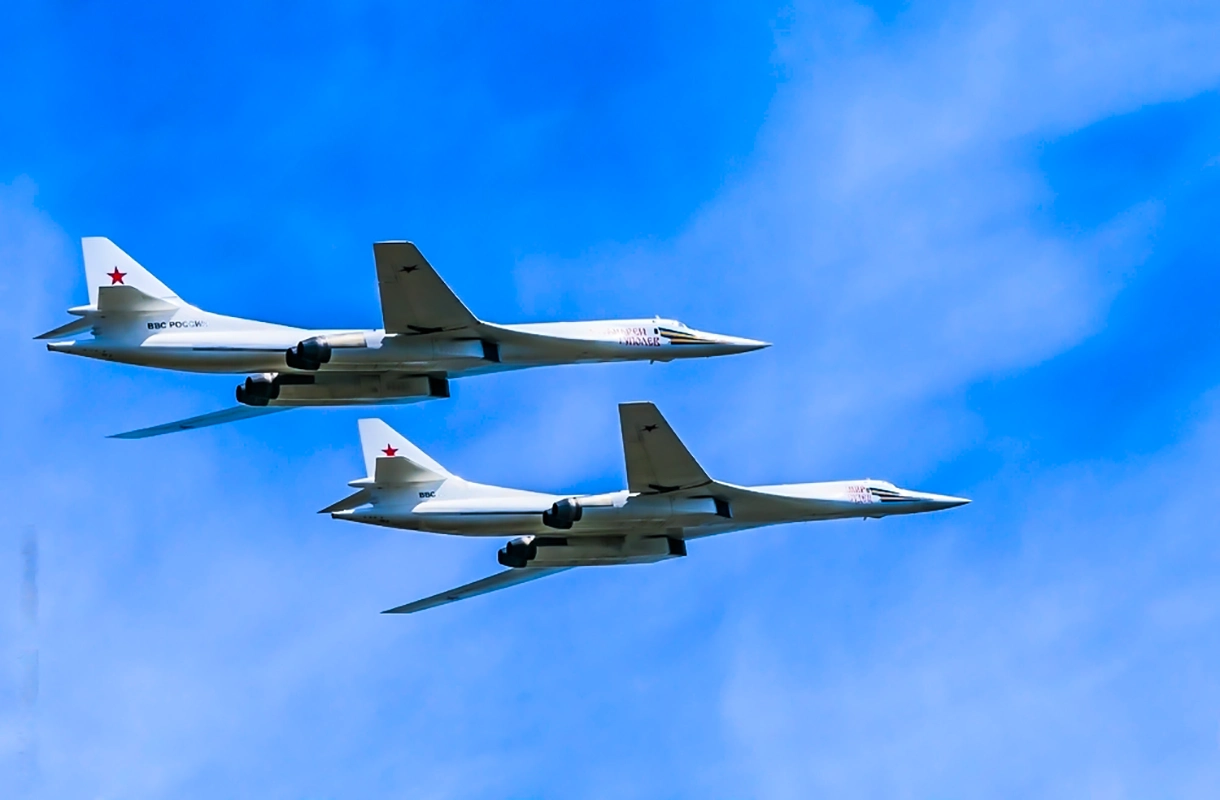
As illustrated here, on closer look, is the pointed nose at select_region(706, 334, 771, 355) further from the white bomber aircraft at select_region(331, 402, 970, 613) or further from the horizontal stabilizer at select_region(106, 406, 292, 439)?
the horizontal stabilizer at select_region(106, 406, 292, 439)

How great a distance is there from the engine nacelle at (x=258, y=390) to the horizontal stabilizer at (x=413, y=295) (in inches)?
194

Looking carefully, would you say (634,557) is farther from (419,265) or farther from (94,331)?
(94,331)

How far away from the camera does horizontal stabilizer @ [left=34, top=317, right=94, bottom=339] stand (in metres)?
54.5

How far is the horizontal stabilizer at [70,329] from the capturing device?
54.5 metres

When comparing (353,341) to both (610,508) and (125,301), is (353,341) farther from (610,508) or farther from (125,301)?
(610,508)

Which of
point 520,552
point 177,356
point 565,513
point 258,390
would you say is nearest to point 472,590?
point 520,552

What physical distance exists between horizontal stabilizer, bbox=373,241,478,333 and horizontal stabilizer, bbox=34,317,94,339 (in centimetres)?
868

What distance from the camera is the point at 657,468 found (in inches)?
2119

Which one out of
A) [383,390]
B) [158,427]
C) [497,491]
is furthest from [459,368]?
[158,427]

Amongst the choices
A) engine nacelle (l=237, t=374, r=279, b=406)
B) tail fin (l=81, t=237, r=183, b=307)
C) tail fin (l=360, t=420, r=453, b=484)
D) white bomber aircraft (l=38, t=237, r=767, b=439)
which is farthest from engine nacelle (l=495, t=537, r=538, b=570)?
tail fin (l=81, t=237, r=183, b=307)

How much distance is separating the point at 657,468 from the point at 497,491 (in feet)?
25.4

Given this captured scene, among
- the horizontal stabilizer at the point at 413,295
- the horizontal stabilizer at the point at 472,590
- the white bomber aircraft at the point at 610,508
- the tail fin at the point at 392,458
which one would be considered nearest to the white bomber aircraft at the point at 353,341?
the horizontal stabilizer at the point at 413,295

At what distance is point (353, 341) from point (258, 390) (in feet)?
14.4

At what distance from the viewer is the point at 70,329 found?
5462 centimetres
